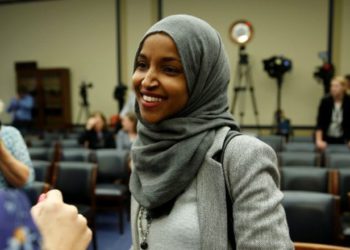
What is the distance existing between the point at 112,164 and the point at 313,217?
2.26m

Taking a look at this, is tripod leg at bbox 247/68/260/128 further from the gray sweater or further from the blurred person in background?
the gray sweater

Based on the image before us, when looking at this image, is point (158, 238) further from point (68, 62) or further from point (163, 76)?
point (68, 62)

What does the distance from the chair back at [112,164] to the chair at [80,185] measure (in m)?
0.72

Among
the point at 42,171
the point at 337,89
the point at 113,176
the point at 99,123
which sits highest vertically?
the point at 337,89

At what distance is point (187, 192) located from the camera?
85cm

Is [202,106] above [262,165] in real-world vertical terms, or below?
above

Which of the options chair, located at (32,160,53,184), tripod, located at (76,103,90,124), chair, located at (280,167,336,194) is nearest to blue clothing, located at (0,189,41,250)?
chair, located at (280,167,336,194)

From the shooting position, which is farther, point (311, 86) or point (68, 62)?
point (68, 62)

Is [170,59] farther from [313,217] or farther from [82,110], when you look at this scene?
[82,110]

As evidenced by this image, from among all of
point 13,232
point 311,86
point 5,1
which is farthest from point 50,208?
point 5,1

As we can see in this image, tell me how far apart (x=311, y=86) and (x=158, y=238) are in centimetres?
745

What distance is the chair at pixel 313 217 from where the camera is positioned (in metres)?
1.95

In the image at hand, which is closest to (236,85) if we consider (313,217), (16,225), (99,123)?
(99,123)

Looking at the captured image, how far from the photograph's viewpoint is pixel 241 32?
7840mm
